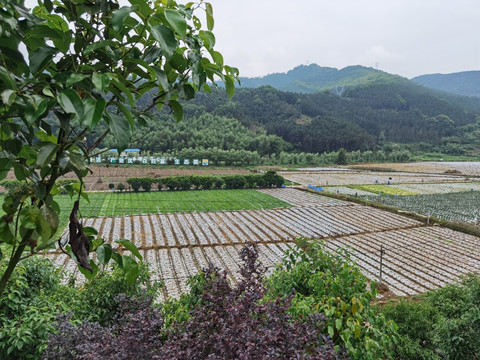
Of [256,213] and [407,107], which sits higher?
[407,107]

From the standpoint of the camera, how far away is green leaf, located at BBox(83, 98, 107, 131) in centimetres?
81

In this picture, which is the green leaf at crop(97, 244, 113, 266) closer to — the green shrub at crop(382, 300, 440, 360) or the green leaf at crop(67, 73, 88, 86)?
the green leaf at crop(67, 73, 88, 86)

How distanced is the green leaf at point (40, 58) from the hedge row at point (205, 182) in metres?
41.8

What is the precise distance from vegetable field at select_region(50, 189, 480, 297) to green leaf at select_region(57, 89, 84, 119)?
1355 centimetres

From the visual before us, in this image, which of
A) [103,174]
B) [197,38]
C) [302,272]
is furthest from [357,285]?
[103,174]

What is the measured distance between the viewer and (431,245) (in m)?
21.5

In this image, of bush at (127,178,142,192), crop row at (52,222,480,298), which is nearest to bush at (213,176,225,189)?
bush at (127,178,142,192)

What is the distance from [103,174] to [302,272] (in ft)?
178

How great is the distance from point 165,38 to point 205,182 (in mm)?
43672

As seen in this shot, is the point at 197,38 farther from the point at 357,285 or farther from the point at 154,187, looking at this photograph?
the point at 154,187

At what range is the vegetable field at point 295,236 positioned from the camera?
1673 cm

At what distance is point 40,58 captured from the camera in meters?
0.92

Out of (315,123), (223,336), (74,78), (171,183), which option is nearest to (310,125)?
(315,123)

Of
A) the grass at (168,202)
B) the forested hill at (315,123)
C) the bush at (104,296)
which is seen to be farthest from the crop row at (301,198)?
the bush at (104,296)
